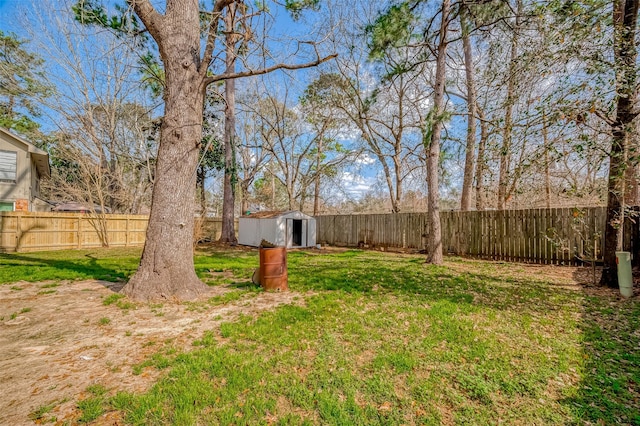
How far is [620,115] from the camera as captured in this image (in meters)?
4.19

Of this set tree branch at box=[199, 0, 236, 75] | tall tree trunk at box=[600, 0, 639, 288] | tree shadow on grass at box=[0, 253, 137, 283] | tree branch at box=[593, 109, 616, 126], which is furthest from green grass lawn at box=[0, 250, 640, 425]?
tree shadow on grass at box=[0, 253, 137, 283]

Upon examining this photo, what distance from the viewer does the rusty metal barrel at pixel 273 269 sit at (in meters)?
4.82

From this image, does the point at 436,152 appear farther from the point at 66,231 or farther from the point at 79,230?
the point at 66,231

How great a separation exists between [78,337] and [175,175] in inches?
90.8

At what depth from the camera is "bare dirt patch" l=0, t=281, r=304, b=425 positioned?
2.05 metres

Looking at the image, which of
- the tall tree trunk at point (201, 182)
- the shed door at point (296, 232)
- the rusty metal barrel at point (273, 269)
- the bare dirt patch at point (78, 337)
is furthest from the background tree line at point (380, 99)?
the shed door at point (296, 232)

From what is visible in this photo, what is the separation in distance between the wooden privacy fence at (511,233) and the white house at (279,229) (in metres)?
2.63

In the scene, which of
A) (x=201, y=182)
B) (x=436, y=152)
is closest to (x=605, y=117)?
(x=436, y=152)

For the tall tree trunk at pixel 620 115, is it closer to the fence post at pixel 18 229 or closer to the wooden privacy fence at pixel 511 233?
the wooden privacy fence at pixel 511 233

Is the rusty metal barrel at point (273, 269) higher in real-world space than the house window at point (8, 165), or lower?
lower

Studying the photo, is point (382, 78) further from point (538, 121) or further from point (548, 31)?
point (538, 121)

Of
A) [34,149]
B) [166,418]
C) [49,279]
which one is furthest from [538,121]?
[34,149]

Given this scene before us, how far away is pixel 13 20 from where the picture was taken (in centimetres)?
1155

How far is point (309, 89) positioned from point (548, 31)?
1152cm
